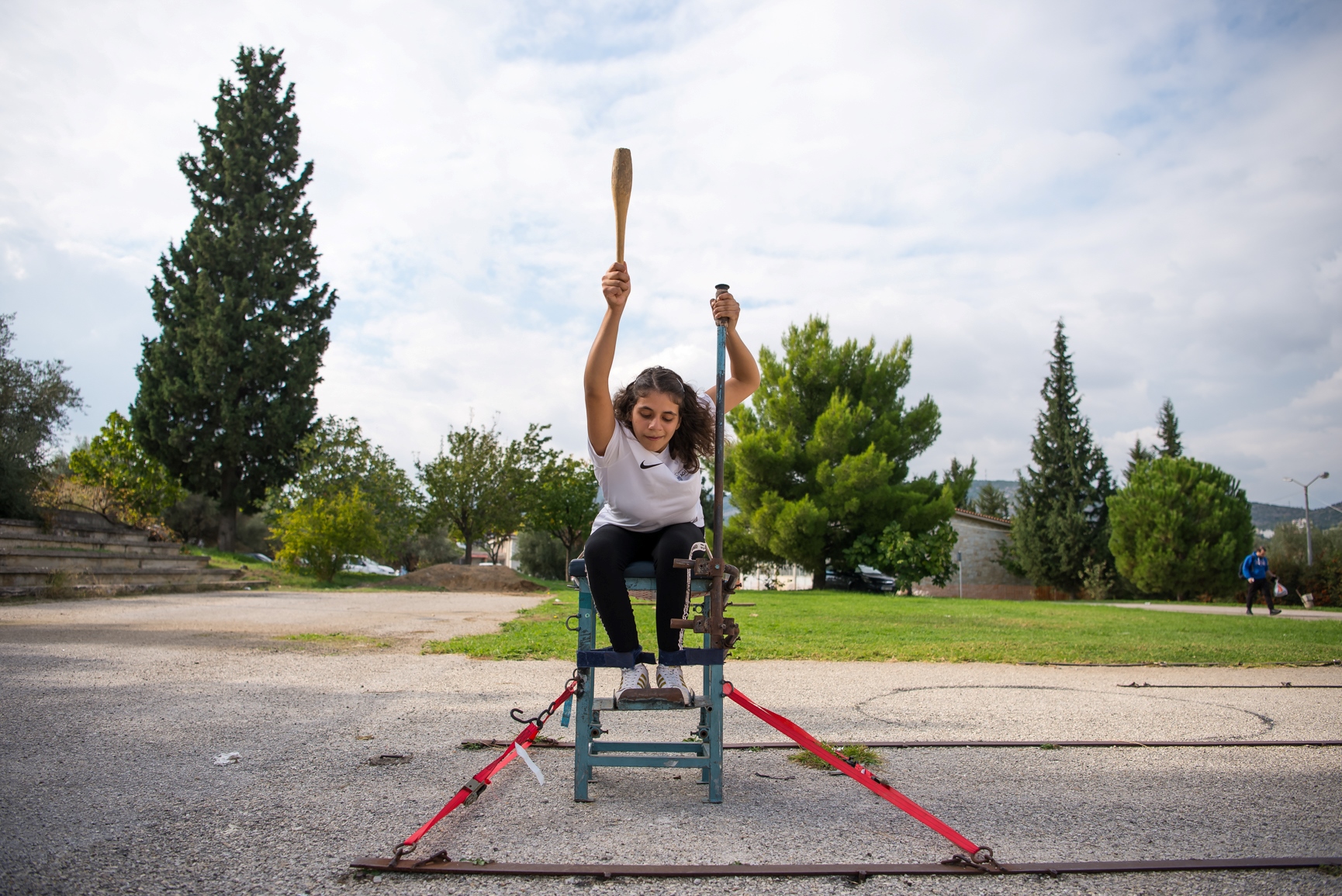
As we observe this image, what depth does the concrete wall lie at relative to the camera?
1638 inches

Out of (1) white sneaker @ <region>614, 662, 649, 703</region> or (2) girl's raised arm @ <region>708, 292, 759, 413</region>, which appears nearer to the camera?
(1) white sneaker @ <region>614, 662, 649, 703</region>

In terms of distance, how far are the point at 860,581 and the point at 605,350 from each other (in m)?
27.8

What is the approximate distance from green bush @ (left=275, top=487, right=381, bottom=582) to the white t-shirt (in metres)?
19.9

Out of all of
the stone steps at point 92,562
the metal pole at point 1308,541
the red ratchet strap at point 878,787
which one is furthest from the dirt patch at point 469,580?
the metal pole at point 1308,541

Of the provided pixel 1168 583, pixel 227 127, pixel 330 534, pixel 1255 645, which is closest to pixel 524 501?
pixel 330 534

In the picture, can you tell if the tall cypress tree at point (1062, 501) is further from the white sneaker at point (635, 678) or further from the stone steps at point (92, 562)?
the white sneaker at point (635, 678)

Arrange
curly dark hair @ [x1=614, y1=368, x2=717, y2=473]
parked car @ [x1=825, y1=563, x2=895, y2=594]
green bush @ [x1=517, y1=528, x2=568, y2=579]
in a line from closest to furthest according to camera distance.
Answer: curly dark hair @ [x1=614, y1=368, x2=717, y2=473] < parked car @ [x1=825, y1=563, x2=895, y2=594] < green bush @ [x1=517, y1=528, x2=568, y2=579]

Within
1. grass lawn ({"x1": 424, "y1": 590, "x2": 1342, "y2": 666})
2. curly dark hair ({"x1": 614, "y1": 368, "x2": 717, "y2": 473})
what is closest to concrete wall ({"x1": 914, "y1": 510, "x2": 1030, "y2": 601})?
grass lawn ({"x1": 424, "y1": 590, "x2": 1342, "y2": 666})

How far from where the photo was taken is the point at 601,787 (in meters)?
3.04

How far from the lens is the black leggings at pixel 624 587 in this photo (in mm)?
2840

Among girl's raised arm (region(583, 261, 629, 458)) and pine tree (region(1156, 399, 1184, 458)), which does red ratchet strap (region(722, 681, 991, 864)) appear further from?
pine tree (region(1156, 399, 1184, 458))

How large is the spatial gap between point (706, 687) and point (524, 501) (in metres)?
32.7

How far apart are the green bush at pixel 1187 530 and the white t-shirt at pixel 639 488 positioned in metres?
34.0

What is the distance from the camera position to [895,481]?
28.3 m
